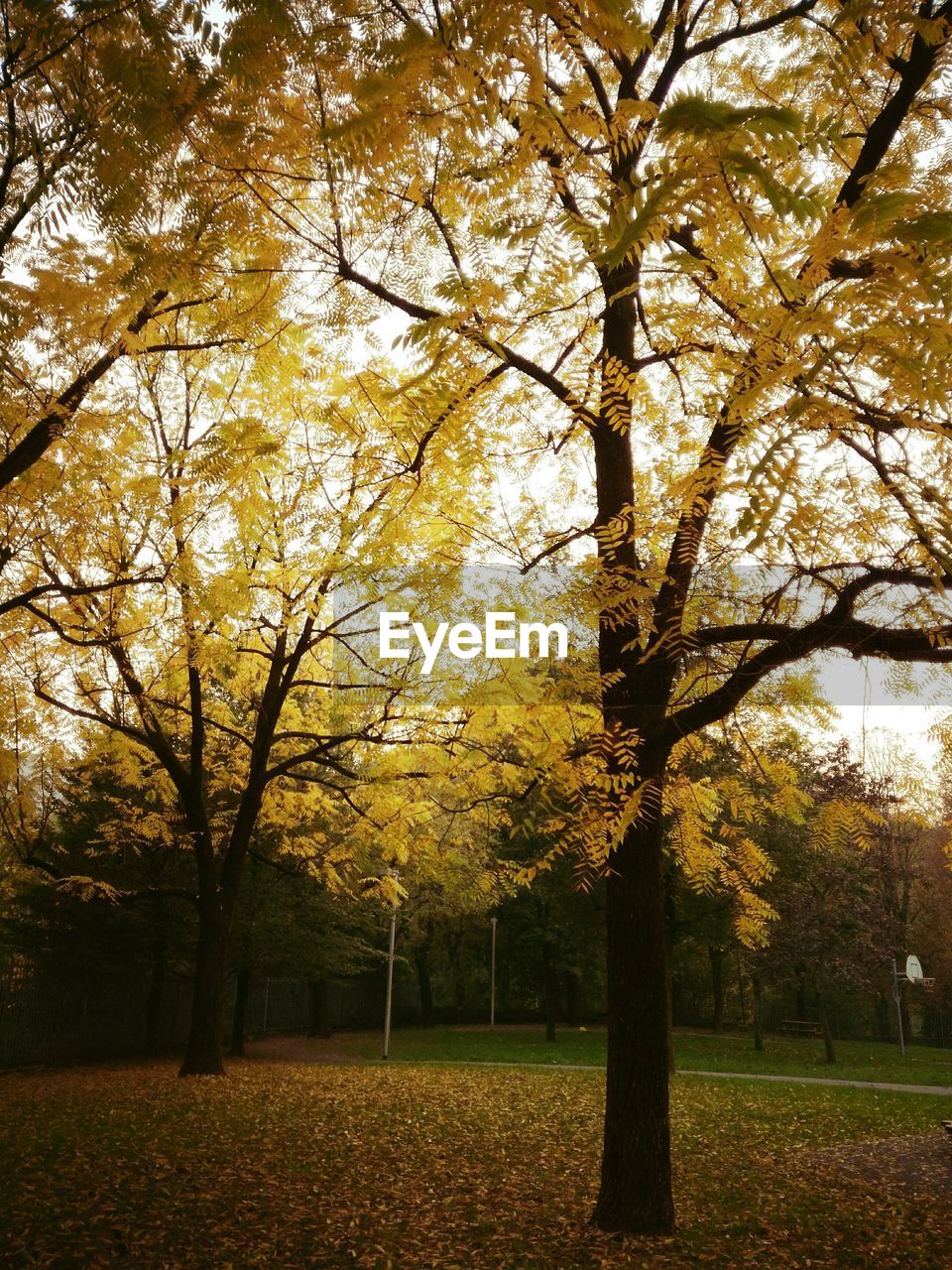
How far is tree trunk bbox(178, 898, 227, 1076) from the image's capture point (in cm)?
1282

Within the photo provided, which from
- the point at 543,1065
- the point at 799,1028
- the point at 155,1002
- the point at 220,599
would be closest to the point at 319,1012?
the point at 155,1002

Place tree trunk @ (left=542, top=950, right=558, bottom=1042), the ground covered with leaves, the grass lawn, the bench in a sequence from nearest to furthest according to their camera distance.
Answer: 1. the ground covered with leaves
2. the grass lawn
3. tree trunk @ (left=542, top=950, right=558, bottom=1042)
4. the bench

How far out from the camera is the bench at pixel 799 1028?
1355 inches

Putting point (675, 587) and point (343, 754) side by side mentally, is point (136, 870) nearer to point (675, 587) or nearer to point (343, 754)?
point (343, 754)

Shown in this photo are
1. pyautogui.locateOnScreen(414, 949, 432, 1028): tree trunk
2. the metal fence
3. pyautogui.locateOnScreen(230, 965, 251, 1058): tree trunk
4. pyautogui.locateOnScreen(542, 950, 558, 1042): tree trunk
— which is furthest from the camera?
pyautogui.locateOnScreen(414, 949, 432, 1028): tree trunk

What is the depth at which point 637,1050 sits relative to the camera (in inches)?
230

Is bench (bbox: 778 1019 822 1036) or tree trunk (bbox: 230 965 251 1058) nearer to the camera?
tree trunk (bbox: 230 965 251 1058)

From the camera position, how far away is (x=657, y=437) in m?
7.22

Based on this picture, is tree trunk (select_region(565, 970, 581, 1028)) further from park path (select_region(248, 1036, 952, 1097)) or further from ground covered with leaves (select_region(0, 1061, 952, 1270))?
ground covered with leaves (select_region(0, 1061, 952, 1270))

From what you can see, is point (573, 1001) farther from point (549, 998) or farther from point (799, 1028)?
point (799, 1028)

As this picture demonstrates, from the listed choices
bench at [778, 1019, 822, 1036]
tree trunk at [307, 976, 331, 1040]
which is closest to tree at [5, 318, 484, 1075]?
tree trunk at [307, 976, 331, 1040]

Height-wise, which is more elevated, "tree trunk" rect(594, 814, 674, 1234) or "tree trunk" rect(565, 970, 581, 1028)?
"tree trunk" rect(594, 814, 674, 1234)

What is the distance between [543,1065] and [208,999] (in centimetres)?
933

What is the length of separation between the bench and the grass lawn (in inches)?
77.6
